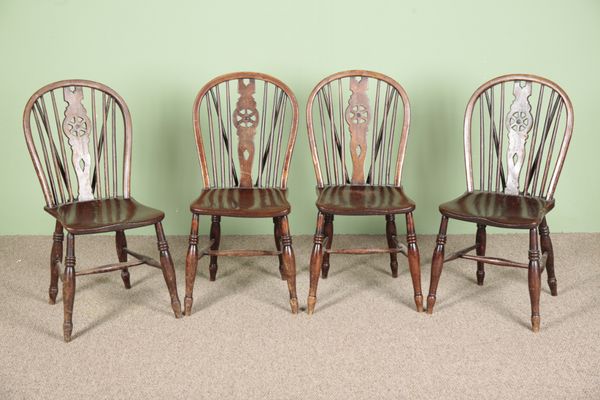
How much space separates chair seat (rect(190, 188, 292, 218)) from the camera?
9.57 feet

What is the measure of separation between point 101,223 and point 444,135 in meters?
2.09

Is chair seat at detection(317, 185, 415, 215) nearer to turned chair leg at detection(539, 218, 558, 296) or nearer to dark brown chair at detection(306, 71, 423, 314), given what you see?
dark brown chair at detection(306, 71, 423, 314)

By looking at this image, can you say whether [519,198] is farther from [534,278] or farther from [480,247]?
[534,278]

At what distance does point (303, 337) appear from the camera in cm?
278

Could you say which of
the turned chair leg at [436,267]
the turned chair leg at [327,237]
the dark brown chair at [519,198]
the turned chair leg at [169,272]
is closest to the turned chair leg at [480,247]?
the dark brown chair at [519,198]

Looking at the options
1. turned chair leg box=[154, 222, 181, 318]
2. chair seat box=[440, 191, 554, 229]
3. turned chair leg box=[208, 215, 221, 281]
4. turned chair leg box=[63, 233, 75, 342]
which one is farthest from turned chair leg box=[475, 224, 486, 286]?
turned chair leg box=[63, 233, 75, 342]

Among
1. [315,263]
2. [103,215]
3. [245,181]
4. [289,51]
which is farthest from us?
[289,51]

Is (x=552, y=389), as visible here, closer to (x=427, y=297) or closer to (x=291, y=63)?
(x=427, y=297)

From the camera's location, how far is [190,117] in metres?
3.90

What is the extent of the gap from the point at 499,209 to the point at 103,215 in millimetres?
1706

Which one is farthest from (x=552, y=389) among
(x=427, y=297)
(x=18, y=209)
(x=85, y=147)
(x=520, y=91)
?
(x=18, y=209)

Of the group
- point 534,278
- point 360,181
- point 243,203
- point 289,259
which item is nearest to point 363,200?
point 360,181

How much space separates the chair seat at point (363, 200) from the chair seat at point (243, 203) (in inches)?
7.4

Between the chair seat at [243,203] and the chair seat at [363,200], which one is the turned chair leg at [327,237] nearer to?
the chair seat at [363,200]
